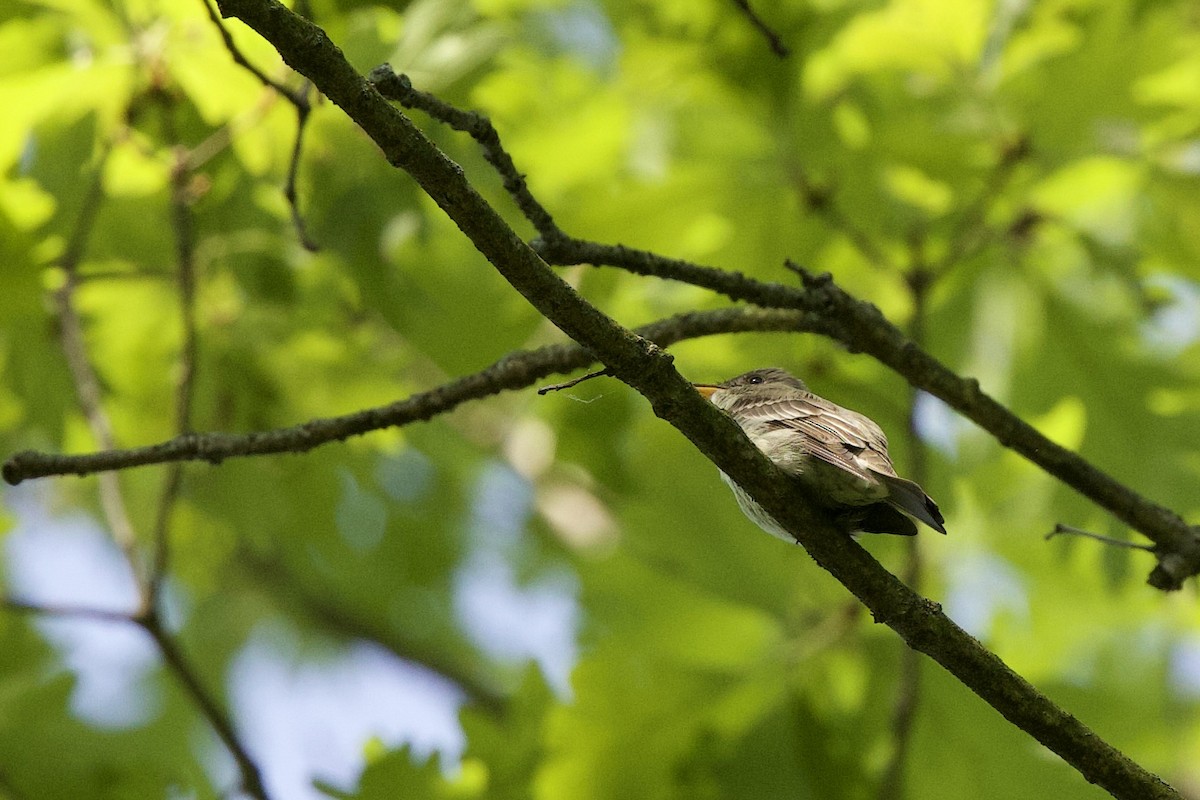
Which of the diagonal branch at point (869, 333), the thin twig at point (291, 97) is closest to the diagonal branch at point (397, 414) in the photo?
the diagonal branch at point (869, 333)

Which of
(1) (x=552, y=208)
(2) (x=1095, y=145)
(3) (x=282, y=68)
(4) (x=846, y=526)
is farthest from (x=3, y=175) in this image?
(2) (x=1095, y=145)

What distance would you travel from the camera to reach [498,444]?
6488 millimetres

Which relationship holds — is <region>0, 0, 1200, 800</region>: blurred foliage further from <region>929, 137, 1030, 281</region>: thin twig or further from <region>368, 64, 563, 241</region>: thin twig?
<region>368, 64, 563, 241</region>: thin twig

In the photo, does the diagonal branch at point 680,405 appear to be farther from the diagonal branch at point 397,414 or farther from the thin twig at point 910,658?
the thin twig at point 910,658

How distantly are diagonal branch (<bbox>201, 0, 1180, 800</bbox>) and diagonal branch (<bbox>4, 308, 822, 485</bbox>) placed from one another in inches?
22.5

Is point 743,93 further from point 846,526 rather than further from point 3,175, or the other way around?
point 3,175

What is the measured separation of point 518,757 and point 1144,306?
2.32 m

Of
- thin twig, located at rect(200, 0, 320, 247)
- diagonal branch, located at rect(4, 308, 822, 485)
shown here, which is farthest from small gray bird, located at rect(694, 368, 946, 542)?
thin twig, located at rect(200, 0, 320, 247)

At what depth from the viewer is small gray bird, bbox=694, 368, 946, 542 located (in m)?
2.11

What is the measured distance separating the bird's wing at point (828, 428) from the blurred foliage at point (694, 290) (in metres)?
0.82

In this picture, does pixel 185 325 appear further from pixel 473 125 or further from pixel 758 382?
pixel 758 382

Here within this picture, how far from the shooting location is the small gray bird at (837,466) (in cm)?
211

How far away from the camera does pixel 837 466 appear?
213 cm

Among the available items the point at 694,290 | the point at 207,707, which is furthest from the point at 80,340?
the point at 694,290
